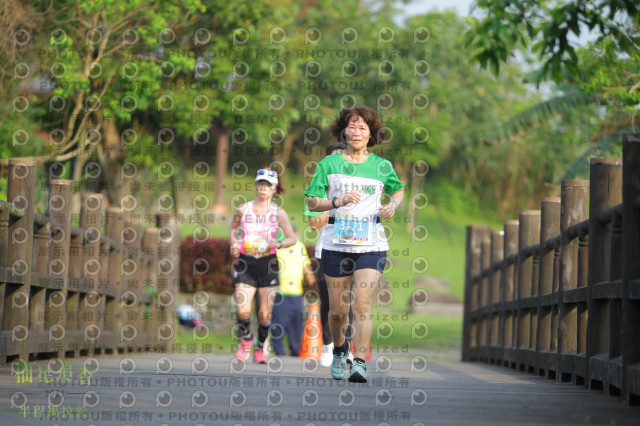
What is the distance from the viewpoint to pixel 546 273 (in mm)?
10039

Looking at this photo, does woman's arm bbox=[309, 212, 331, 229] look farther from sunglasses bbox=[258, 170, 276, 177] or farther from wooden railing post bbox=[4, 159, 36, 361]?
sunglasses bbox=[258, 170, 276, 177]

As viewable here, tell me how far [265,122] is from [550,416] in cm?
1747

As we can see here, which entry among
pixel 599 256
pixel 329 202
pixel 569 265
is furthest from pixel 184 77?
pixel 599 256

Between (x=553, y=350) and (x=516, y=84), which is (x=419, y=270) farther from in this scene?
(x=553, y=350)

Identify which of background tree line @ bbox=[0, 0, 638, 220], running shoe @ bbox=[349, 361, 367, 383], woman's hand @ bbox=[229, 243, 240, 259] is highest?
background tree line @ bbox=[0, 0, 638, 220]

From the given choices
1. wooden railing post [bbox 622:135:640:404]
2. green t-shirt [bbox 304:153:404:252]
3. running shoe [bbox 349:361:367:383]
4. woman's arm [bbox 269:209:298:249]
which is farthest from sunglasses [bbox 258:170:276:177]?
wooden railing post [bbox 622:135:640:404]

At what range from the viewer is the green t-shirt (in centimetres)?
776

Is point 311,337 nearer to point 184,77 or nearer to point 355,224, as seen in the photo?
point 355,224

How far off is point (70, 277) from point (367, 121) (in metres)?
3.70

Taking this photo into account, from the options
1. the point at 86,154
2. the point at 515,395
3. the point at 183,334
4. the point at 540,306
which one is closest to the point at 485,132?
the point at 183,334

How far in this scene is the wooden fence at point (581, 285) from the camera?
20.9 feet

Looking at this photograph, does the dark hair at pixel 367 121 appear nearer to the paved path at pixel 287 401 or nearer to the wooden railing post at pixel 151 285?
the paved path at pixel 287 401

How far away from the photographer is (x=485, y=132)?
5541 centimetres

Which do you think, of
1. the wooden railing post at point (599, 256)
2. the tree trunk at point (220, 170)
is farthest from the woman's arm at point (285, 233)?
the tree trunk at point (220, 170)
